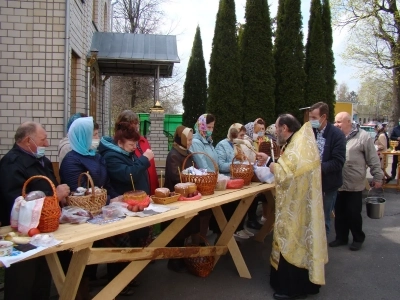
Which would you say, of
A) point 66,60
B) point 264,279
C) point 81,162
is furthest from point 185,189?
point 66,60

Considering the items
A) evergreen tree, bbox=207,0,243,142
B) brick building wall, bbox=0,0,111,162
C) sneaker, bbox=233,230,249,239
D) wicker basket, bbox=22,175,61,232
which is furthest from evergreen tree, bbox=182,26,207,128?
wicker basket, bbox=22,175,61,232

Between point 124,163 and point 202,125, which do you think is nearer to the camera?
point 124,163

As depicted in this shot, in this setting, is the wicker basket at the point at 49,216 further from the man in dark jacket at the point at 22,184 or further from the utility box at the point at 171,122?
the utility box at the point at 171,122

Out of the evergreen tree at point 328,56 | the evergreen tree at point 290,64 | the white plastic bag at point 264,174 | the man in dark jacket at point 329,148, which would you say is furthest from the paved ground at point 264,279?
the evergreen tree at point 328,56

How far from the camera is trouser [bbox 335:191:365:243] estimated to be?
5.16 metres

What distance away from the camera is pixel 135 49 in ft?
32.3

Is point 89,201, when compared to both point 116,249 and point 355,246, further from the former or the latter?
point 355,246

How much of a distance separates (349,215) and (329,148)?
1.13m

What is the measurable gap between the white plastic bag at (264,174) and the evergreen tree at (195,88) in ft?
22.3

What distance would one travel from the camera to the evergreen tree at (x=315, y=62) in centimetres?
1039

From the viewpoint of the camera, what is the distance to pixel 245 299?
12.4 ft

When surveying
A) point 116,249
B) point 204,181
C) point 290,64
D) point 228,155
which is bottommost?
point 116,249

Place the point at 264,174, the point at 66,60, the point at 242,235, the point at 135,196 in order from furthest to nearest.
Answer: the point at 66,60, the point at 242,235, the point at 264,174, the point at 135,196

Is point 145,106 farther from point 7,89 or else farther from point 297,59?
point 7,89
